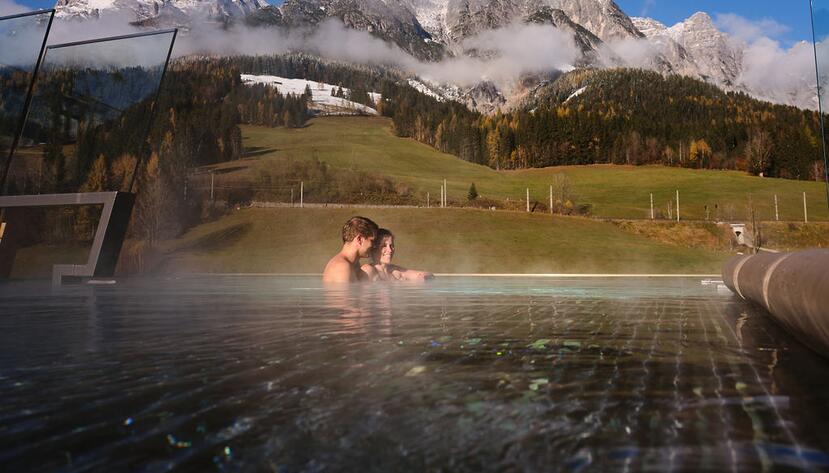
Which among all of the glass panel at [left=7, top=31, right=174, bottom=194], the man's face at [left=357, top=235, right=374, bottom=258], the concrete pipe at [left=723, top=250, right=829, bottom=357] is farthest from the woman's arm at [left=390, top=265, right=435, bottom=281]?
the concrete pipe at [left=723, top=250, right=829, bottom=357]

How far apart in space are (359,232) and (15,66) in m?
6.87

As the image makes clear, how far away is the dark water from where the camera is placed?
124 centimetres

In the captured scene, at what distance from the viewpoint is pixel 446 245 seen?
107ft

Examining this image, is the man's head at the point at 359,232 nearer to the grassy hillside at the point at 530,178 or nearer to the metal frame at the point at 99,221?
the metal frame at the point at 99,221

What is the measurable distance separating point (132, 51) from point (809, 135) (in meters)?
92.2

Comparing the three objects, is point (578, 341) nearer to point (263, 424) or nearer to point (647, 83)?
point (263, 424)

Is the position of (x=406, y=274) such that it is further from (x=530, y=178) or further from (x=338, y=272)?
(x=530, y=178)

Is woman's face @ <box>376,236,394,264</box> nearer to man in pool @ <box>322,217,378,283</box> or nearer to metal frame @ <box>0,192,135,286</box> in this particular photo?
man in pool @ <box>322,217,378,283</box>

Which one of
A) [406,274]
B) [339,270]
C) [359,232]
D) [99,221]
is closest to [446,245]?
[406,274]

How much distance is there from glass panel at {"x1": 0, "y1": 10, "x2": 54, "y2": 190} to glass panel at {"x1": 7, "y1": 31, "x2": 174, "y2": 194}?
0.56ft

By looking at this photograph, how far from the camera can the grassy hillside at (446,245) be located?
2906 cm

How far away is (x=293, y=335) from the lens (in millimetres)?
3600

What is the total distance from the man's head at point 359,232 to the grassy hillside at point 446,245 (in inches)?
645

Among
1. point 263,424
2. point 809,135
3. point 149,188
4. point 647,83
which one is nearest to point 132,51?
point 263,424
